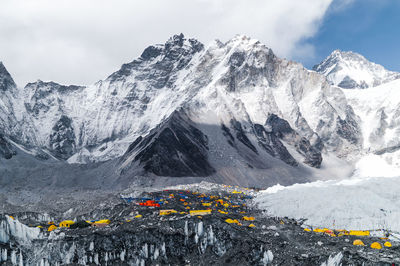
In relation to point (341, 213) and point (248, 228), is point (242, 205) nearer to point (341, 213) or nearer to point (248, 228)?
point (341, 213)

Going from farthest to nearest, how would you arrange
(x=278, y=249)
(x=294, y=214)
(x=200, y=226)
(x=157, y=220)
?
1. (x=294, y=214)
2. (x=157, y=220)
3. (x=200, y=226)
4. (x=278, y=249)

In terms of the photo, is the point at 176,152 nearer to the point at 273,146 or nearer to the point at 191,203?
the point at 273,146

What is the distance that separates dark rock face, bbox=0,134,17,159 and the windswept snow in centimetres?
14316

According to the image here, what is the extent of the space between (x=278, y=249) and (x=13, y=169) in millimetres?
142526

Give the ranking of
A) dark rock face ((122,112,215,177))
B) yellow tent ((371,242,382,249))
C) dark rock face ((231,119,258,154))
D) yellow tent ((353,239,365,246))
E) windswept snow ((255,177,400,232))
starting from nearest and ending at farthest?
yellow tent ((371,242,382,249))
yellow tent ((353,239,365,246))
windswept snow ((255,177,400,232))
dark rock face ((122,112,215,177))
dark rock face ((231,119,258,154))

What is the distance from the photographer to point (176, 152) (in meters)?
142

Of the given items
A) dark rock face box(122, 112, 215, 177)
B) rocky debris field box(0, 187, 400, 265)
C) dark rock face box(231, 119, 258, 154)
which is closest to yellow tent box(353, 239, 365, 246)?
rocky debris field box(0, 187, 400, 265)

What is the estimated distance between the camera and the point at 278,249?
1187 inches

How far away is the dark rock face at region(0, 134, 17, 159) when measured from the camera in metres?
167

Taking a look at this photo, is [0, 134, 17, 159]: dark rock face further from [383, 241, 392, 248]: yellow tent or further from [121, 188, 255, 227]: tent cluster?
[383, 241, 392, 248]: yellow tent

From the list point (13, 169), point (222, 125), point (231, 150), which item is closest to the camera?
→ point (13, 169)

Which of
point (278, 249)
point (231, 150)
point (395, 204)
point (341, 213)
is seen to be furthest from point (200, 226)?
point (231, 150)

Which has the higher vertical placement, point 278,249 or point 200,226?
point 200,226

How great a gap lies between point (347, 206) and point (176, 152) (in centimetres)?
10030
